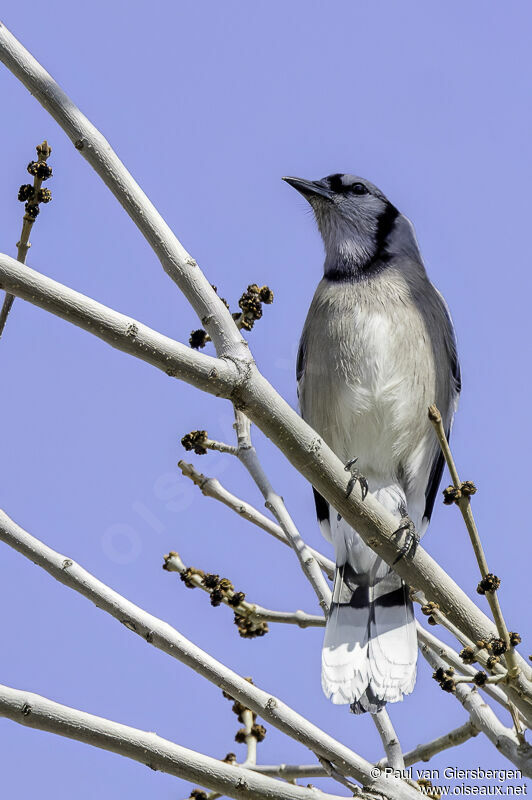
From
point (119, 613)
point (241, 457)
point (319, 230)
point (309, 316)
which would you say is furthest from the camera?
point (319, 230)

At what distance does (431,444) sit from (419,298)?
745mm

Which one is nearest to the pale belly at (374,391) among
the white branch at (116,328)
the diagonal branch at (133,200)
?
the diagonal branch at (133,200)

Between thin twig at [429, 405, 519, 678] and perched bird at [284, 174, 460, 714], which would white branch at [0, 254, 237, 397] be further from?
perched bird at [284, 174, 460, 714]

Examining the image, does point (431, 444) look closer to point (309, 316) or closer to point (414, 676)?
point (309, 316)

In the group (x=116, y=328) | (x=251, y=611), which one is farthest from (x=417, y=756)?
(x=116, y=328)

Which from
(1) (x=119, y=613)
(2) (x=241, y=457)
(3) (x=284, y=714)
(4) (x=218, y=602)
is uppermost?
(2) (x=241, y=457)

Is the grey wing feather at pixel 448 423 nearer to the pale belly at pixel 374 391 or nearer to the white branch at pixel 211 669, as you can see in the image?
the pale belly at pixel 374 391

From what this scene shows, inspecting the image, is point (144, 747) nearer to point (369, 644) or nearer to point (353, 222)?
point (369, 644)

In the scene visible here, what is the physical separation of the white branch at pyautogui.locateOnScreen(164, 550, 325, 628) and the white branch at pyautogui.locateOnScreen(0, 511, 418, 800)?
50 cm

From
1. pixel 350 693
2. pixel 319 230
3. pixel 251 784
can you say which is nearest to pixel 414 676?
pixel 350 693

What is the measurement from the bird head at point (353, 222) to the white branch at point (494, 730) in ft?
8.00

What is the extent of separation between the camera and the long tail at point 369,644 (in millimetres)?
3582

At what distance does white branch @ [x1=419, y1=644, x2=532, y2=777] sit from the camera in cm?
263

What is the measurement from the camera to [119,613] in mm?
2549
